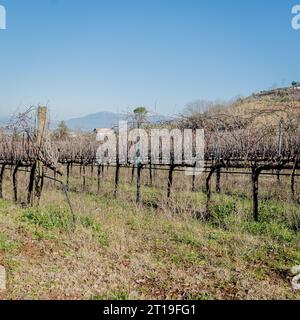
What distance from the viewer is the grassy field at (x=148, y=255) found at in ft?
13.8

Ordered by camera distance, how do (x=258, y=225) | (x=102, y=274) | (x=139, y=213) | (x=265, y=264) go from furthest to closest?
1. (x=139, y=213)
2. (x=258, y=225)
3. (x=265, y=264)
4. (x=102, y=274)

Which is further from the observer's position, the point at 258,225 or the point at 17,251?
the point at 258,225

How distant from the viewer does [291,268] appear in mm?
4715

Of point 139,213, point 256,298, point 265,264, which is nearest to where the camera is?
point 256,298

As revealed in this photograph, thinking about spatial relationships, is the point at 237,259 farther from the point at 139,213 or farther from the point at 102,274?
the point at 139,213

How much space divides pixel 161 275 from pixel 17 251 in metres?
2.42

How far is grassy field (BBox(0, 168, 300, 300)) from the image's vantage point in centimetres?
419

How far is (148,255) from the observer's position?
5.33 m

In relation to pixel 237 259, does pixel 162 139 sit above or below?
above

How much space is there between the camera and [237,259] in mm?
5133
